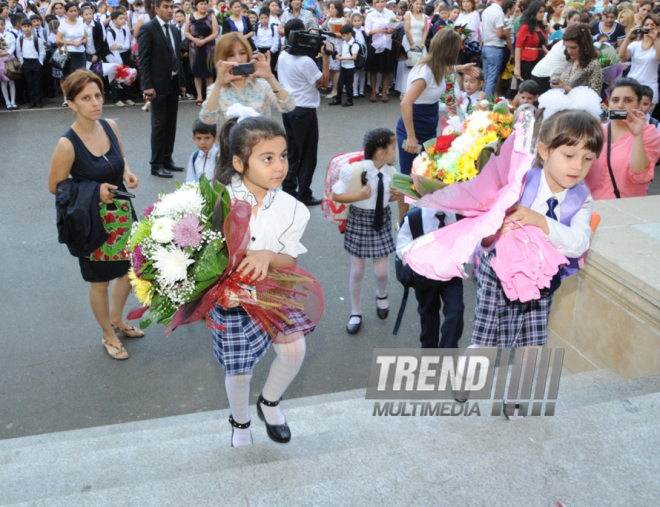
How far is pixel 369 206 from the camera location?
4.71 meters

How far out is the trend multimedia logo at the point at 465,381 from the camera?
347 cm

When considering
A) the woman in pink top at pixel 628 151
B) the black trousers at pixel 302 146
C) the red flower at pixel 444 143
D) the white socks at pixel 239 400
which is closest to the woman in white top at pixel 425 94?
the black trousers at pixel 302 146

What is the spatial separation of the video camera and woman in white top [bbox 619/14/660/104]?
503cm

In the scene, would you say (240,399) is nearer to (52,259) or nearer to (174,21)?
(52,259)

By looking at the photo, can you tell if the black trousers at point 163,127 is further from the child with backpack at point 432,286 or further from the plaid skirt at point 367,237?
the child with backpack at point 432,286

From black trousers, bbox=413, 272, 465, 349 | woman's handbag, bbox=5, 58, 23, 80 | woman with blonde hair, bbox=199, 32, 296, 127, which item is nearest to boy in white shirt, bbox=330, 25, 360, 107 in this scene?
woman's handbag, bbox=5, 58, 23, 80

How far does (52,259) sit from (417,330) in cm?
353

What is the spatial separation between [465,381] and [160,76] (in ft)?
19.4

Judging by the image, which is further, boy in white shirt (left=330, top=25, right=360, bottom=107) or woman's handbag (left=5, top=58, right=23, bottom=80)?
boy in white shirt (left=330, top=25, right=360, bottom=107)

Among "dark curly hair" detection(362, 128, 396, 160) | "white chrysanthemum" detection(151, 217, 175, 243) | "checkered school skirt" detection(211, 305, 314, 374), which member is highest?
"dark curly hair" detection(362, 128, 396, 160)

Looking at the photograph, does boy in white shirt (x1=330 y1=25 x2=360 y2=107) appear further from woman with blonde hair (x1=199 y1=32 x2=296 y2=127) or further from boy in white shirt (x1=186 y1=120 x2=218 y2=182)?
boy in white shirt (x1=186 y1=120 x2=218 y2=182)

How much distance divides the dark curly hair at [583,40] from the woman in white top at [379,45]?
5.87 meters

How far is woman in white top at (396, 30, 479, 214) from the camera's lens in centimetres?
577

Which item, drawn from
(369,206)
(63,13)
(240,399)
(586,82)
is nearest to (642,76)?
(586,82)
